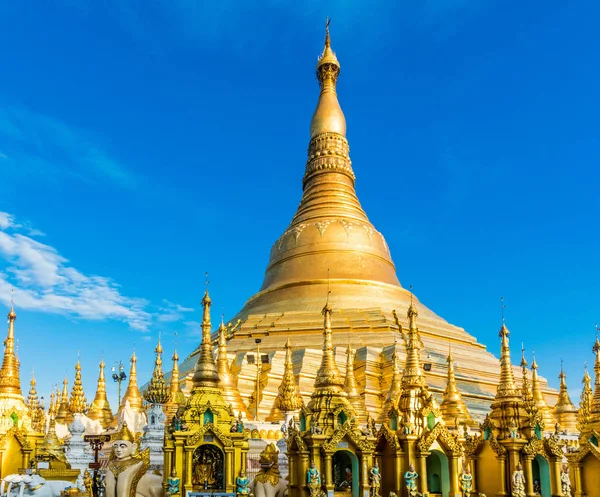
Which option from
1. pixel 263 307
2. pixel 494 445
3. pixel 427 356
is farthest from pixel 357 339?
pixel 494 445

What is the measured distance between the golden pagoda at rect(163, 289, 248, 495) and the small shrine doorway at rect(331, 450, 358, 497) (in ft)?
6.86

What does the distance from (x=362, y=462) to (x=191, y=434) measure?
3806 mm

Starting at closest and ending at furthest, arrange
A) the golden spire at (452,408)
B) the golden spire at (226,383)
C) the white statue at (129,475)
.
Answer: the white statue at (129,475) → the golden spire at (452,408) → the golden spire at (226,383)

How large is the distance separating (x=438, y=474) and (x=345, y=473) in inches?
93.8

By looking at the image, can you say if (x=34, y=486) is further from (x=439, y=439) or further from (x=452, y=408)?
(x=452, y=408)

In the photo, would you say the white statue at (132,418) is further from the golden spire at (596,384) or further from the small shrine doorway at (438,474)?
the golden spire at (596,384)

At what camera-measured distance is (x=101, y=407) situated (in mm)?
30906

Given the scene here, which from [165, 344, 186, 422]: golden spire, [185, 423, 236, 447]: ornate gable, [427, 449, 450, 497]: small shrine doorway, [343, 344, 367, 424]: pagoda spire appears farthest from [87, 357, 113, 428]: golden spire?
[427, 449, 450, 497]: small shrine doorway

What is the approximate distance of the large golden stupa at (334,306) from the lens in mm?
28969

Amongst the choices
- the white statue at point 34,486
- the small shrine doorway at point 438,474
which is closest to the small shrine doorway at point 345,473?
the small shrine doorway at point 438,474

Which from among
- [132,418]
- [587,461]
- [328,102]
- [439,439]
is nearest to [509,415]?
[439,439]

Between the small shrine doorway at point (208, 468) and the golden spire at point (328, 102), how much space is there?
102ft

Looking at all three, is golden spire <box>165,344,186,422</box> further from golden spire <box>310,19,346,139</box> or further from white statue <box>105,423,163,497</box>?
golden spire <box>310,19,346,139</box>

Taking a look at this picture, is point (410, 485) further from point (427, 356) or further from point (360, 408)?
point (427, 356)
